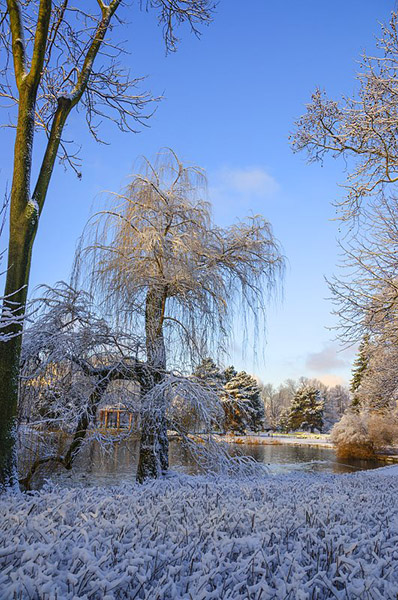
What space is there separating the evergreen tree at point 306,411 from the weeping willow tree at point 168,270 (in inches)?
1795

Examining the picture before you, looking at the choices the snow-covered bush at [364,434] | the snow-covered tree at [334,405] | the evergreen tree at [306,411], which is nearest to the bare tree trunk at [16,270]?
the snow-covered bush at [364,434]

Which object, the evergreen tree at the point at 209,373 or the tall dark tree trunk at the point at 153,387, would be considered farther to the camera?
the evergreen tree at the point at 209,373

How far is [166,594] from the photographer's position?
1.85 metres

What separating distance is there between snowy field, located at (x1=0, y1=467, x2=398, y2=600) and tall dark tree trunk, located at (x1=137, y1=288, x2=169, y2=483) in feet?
13.0

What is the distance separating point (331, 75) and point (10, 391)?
696 centimetres

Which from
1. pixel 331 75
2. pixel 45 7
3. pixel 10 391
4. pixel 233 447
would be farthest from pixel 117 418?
pixel 331 75

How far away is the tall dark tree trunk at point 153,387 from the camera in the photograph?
735 centimetres

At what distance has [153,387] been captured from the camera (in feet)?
23.9

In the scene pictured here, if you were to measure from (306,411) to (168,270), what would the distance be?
47.1m

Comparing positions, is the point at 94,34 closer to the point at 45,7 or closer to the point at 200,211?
the point at 45,7

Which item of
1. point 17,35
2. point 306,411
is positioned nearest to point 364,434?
point 306,411

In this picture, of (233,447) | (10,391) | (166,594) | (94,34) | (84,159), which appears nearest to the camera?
(166,594)

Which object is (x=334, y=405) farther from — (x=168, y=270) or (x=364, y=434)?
(x=168, y=270)

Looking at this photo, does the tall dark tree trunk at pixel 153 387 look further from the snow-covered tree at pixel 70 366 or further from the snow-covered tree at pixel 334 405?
the snow-covered tree at pixel 334 405
